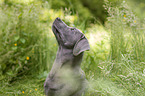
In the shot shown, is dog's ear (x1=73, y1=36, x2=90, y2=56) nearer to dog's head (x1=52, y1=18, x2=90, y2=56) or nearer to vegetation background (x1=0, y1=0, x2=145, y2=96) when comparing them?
dog's head (x1=52, y1=18, x2=90, y2=56)

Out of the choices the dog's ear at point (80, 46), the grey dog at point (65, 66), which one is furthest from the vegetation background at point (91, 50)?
the dog's ear at point (80, 46)

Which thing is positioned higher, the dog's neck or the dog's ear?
the dog's ear

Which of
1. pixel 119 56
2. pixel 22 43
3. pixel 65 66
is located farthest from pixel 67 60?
pixel 22 43

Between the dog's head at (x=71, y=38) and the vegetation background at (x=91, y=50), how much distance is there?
548mm

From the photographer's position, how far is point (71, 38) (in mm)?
1699

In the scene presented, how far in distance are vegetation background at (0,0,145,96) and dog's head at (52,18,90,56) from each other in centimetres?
55

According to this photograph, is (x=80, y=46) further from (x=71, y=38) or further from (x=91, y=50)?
(x=91, y=50)

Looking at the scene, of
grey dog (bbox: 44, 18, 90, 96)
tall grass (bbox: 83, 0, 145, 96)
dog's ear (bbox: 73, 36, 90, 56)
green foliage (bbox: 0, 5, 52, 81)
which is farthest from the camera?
green foliage (bbox: 0, 5, 52, 81)

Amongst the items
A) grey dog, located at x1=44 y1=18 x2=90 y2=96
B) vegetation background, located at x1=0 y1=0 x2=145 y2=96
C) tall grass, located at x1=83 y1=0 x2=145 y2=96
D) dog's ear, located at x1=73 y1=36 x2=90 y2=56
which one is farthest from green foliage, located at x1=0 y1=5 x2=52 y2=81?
dog's ear, located at x1=73 y1=36 x2=90 y2=56

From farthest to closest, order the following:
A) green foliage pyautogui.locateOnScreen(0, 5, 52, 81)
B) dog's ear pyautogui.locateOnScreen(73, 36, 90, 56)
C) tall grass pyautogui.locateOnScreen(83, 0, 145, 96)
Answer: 1. green foliage pyautogui.locateOnScreen(0, 5, 52, 81)
2. tall grass pyautogui.locateOnScreen(83, 0, 145, 96)
3. dog's ear pyautogui.locateOnScreen(73, 36, 90, 56)

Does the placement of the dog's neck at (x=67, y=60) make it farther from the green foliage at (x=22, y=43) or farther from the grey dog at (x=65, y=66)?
the green foliage at (x=22, y=43)

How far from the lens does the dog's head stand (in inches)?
63.6

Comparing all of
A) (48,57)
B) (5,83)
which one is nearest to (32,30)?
(48,57)

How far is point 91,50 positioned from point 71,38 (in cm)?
155
